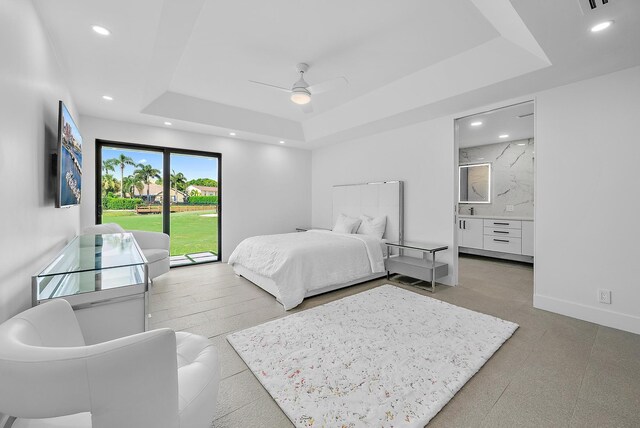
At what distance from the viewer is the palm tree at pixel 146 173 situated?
15.9 feet

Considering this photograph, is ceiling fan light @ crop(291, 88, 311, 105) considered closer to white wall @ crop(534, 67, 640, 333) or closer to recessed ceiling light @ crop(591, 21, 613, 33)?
recessed ceiling light @ crop(591, 21, 613, 33)

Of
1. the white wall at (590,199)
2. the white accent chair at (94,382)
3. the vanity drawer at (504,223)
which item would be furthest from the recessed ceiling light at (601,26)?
the vanity drawer at (504,223)

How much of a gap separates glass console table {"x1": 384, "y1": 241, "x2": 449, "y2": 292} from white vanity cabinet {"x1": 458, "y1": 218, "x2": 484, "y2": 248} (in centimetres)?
227

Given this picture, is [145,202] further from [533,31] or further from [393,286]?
[533,31]

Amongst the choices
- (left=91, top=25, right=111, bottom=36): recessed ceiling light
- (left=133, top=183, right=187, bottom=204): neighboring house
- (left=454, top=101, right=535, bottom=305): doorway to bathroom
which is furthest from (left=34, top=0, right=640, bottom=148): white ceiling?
(left=133, top=183, right=187, bottom=204): neighboring house

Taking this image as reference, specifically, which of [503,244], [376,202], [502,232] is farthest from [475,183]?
[376,202]

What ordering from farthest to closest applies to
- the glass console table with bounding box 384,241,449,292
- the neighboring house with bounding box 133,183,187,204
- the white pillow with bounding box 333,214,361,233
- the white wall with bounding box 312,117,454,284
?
the white pillow with bounding box 333,214,361,233 → the neighboring house with bounding box 133,183,187,204 → the white wall with bounding box 312,117,454,284 → the glass console table with bounding box 384,241,449,292

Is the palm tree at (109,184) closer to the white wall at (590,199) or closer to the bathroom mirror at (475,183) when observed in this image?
the white wall at (590,199)

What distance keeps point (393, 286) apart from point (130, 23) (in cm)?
404

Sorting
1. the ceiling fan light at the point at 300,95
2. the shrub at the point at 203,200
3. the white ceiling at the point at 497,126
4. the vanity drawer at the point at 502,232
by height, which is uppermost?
the white ceiling at the point at 497,126

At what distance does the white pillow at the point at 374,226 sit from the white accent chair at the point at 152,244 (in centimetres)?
325

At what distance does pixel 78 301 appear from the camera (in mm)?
1516

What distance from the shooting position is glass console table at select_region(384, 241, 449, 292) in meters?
3.81

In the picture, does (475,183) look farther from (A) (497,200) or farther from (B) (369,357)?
(B) (369,357)
